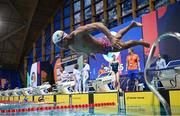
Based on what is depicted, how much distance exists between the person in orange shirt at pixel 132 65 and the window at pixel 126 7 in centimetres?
425

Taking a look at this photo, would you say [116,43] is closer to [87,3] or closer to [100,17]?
[100,17]

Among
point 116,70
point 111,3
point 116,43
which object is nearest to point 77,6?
point 111,3

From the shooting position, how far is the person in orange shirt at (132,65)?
29.7 ft

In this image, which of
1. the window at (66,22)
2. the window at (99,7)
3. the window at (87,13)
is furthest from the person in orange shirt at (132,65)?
the window at (66,22)

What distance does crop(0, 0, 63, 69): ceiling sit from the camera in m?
19.2

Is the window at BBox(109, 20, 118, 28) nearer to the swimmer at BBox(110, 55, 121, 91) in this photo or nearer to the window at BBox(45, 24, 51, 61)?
the swimmer at BBox(110, 55, 121, 91)

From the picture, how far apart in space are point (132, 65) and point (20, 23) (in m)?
13.3

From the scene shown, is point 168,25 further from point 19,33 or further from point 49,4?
point 19,33

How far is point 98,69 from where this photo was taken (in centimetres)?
1112

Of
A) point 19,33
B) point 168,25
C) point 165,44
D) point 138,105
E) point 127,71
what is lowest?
point 138,105

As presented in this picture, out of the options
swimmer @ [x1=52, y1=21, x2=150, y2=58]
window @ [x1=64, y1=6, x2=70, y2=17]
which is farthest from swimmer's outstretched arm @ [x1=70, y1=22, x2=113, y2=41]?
window @ [x1=64, y1=6, x2=70, y2=17]

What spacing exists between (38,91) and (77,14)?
7.65m

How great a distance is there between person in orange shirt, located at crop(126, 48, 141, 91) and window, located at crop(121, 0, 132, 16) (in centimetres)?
425

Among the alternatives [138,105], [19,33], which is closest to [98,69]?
[138,105]
